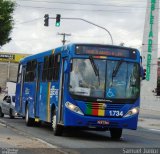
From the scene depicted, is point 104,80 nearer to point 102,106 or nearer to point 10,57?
point 102,106

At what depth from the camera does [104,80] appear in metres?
18.6

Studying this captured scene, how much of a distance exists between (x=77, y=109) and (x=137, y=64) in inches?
105

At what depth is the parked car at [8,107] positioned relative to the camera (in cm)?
3275

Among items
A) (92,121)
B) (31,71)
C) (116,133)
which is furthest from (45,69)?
(92,121)

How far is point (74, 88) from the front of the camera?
731 inches

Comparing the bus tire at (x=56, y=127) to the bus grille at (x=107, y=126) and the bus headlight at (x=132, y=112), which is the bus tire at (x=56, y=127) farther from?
the bus headlight at (x=132, y=112)

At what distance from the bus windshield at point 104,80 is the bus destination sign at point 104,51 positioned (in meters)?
0.25

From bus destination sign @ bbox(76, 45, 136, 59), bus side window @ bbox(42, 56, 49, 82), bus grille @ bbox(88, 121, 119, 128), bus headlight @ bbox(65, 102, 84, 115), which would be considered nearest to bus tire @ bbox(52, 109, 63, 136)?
bus headlight @ bbox(65, 102, 84, 115)

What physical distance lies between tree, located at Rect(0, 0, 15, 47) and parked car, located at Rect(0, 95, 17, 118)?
11.6ft

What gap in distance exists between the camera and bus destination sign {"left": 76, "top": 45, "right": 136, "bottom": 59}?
1888 cm

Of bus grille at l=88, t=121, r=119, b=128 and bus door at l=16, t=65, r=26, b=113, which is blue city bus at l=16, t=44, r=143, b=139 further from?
bus door at l=16, t=65, r=26, b=113

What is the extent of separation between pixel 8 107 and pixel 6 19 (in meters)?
5.61

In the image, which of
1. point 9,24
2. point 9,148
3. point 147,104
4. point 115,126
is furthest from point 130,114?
point 147,104

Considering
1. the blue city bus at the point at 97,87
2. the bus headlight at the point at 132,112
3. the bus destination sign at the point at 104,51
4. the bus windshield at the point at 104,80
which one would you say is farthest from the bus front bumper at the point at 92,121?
the bus destination sign at the point at 104,51
